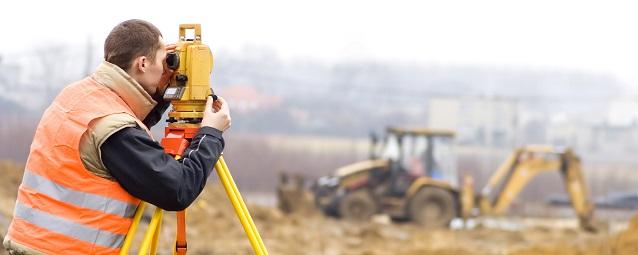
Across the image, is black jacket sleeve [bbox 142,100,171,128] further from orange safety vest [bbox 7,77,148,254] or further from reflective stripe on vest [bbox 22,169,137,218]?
reflective stripe on vest [bbox 22,169,137,218]

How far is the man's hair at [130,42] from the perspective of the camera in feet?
10.4

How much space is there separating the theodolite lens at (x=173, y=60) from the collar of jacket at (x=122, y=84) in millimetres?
111

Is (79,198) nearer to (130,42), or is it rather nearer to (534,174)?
(130,42)

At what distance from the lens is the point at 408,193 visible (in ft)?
67.0

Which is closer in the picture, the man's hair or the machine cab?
the man's hair

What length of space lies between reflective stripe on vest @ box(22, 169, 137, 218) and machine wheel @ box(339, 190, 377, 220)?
1732cm

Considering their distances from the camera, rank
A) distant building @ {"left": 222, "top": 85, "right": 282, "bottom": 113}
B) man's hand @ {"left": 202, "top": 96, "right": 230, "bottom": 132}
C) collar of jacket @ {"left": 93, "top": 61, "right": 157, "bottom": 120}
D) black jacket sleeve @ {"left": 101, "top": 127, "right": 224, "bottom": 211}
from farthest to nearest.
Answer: distant building @ {"left": 222, "top": 85, "right": 282, "bottom": 113} < man's hand @ {"left": 202, "top": 96, "right": 230, "bottom": 132} < collar of jacket @ {"left": 93, "top": 61, "right": 157, "bottom": 120} < black jacket sleeve @ {"left": 101, "top": 127, "right": 224, "bottom": 211}

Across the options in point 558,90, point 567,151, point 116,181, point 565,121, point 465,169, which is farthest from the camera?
point 558,90

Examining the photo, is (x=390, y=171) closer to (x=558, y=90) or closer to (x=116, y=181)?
(x=116, y=181)

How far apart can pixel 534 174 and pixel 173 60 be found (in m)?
19.5

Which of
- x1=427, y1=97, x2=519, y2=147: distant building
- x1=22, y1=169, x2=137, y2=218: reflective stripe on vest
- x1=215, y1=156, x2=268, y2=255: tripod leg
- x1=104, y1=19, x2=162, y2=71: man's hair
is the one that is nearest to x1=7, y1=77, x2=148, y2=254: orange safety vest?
x1=22, y1=169, x2=137, y2=218: reflective stripe on vest

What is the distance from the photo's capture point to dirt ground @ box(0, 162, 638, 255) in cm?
1152

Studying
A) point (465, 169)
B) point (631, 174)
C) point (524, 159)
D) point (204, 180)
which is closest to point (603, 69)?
point (631, 174)

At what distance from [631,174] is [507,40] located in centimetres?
734
